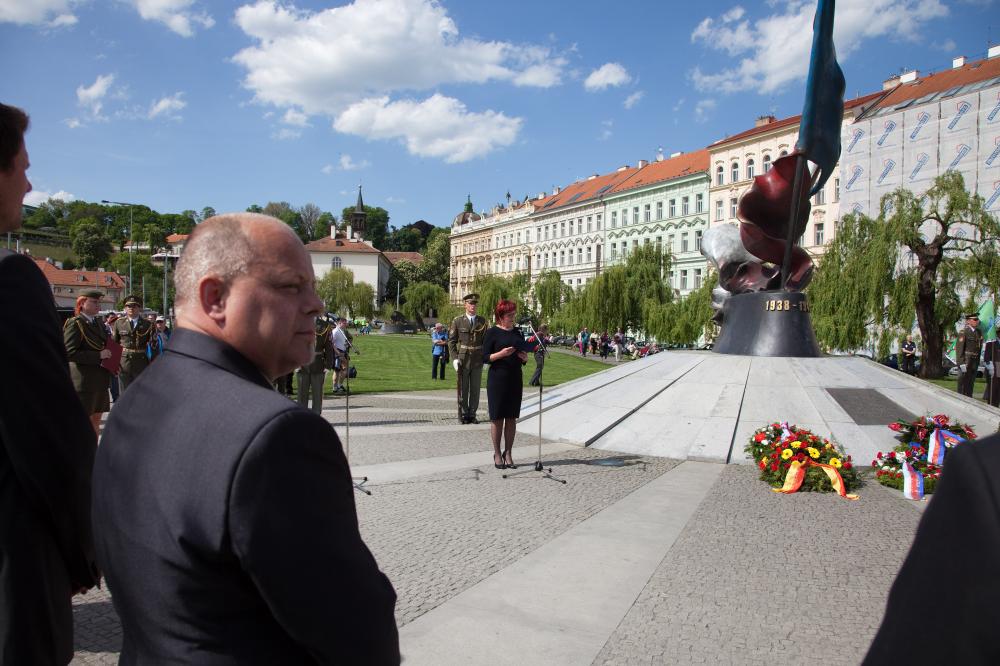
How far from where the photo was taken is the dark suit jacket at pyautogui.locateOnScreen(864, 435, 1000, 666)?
0.84 m

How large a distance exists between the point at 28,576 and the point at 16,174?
1135 mm

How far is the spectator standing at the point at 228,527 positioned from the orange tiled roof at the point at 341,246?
12243cm

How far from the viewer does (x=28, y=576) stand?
5.78 feet

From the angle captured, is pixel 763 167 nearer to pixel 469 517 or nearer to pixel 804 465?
pixel 804 465

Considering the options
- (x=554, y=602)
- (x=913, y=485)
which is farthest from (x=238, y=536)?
(x=913, y=485)

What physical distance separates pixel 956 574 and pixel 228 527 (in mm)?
1130

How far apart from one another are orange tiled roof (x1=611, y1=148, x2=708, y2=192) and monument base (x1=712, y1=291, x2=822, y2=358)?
2034 inches

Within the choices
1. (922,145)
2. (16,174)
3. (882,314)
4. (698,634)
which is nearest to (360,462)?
(698,634)

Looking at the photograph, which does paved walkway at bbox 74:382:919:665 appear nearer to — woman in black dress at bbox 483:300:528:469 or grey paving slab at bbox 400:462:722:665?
grey paving slab at bbox 400:462:722:665

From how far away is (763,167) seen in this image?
5478cm

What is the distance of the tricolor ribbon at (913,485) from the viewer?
7680 millimetres

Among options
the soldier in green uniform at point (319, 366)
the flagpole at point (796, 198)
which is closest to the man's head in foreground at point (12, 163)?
the soldier in green uniform at point (319, 366)

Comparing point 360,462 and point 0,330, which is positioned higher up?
point 0,330

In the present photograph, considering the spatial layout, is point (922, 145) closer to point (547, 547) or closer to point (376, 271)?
point (547, 547)
